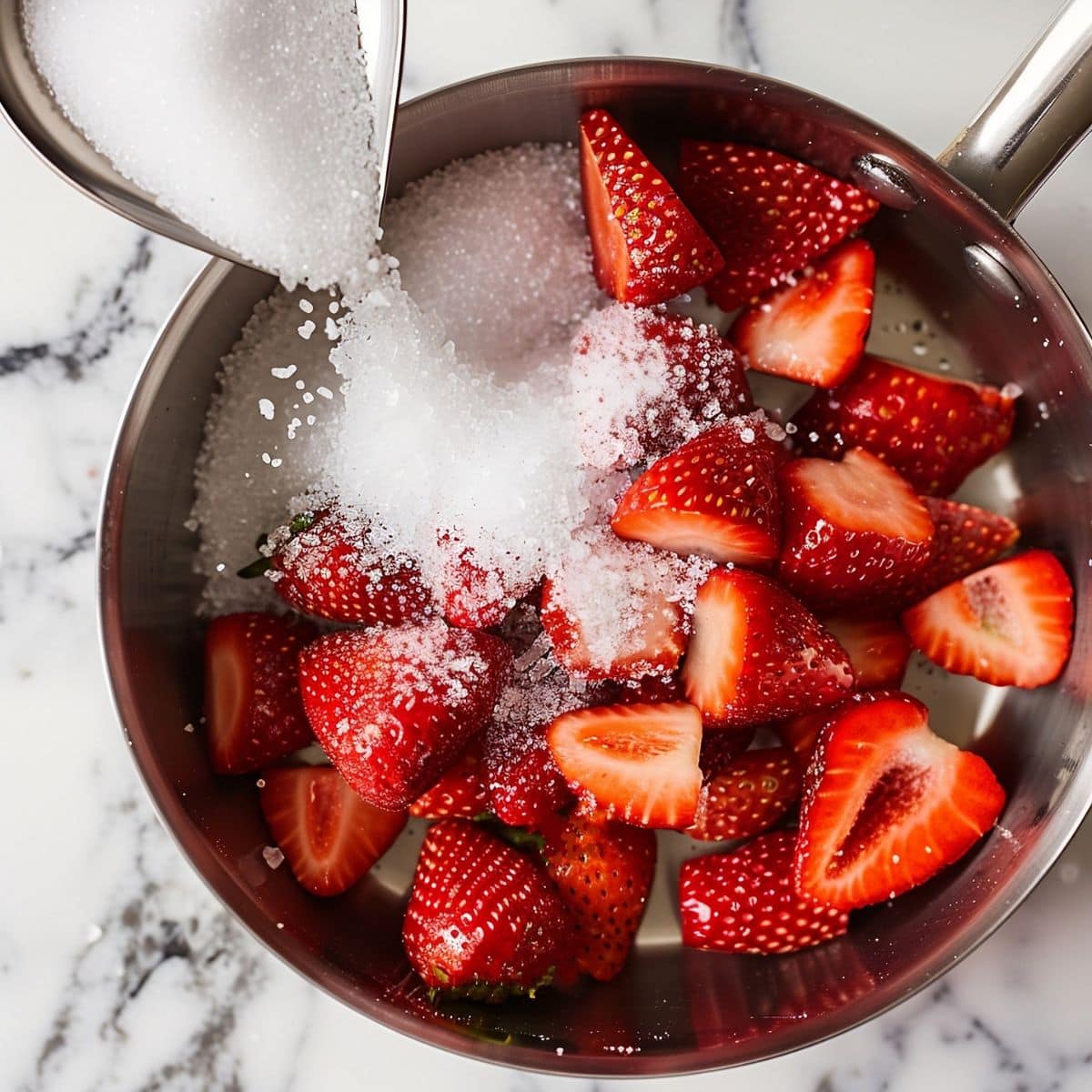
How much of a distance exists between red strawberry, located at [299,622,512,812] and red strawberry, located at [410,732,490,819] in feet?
0.14

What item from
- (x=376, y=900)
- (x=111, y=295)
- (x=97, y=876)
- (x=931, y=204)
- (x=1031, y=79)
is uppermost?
(x=1031, y=79)

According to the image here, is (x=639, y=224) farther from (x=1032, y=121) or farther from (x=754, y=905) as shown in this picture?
(x=754, y=905)

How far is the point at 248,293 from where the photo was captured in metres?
0.92

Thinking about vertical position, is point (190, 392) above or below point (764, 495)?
below

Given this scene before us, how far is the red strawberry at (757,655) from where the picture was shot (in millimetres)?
A: 856

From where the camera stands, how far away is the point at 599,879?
945 mm

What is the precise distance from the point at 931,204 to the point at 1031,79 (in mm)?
113

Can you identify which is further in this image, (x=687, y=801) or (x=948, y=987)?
(x=948, y=987)

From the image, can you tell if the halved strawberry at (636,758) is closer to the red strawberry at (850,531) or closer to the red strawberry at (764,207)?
the red strawberry at (850,531)

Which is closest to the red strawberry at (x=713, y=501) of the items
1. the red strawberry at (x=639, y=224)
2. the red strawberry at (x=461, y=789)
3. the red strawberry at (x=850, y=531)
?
the red strawberry at (x=850, y=531)

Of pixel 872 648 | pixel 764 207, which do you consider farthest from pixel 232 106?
pixel 872 648

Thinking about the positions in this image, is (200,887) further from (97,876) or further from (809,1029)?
(809,1029)

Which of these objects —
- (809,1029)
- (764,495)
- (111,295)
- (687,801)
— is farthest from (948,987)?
(111,295)

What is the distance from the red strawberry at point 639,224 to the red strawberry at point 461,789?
40 cm
